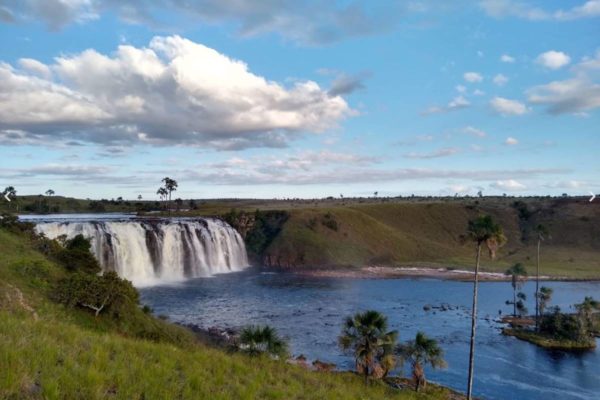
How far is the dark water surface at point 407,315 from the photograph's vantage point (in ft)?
148

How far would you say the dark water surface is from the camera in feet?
148

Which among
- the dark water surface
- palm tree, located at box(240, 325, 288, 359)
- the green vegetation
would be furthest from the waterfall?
the green vegetation

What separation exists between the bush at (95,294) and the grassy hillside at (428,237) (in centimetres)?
7913

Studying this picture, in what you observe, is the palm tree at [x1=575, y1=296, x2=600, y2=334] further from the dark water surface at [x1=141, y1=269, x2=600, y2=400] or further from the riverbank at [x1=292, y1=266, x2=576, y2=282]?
the riverbank at [x1=292, y1=266, x2=576, y2=282]

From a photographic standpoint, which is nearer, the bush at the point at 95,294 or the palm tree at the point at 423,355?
the bush at the point at 95,294

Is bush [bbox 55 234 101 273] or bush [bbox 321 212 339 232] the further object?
bush [bbox 321 212 339 232]

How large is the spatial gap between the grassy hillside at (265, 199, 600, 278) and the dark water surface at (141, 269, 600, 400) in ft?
52.4

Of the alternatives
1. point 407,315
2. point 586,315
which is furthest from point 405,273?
point 586,315

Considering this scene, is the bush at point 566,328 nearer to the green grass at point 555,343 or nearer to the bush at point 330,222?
the green grass at point 555,343

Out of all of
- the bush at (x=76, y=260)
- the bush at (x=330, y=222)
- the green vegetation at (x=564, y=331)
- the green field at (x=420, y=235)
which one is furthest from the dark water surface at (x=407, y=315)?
the bush at (x=330, y=222)

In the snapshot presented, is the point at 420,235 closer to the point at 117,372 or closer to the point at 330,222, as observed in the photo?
the point at 330,222

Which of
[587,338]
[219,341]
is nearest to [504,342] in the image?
[587,338]

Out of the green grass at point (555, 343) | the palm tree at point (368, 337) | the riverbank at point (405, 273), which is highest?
the palm tree at point (368, 337)

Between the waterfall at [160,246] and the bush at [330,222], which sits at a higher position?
the bush at [330,222]
